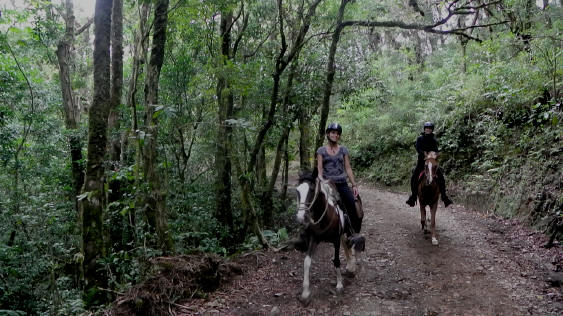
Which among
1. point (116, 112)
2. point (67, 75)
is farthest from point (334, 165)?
point (67, 75)

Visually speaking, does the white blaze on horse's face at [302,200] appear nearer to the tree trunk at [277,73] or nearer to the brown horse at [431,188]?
the brown horse at [431,188]

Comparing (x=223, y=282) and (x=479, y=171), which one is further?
(x=479, y=171)

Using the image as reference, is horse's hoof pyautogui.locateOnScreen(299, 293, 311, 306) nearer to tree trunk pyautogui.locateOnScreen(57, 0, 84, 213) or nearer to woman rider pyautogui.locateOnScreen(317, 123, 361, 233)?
woman rider pyautogui.locateOnScreen(317, 123, 361, 233)

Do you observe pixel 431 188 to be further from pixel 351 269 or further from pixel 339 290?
pixel 339 290

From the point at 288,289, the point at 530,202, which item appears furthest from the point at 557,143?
the point at 288,289

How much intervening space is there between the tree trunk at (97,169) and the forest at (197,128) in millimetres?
23

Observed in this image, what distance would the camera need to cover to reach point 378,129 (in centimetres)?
2112

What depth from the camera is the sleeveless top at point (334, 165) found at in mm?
6113

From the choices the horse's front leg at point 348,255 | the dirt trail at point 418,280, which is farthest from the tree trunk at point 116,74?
the horse's front leg at point 348,255

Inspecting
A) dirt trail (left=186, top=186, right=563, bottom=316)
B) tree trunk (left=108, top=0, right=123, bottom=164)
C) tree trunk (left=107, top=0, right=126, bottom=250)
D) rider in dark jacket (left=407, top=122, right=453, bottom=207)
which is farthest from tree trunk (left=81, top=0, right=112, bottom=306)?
rider in dark jacket (left=407, top=122, right=453, bottom=207)

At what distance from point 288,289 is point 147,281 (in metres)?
2.29

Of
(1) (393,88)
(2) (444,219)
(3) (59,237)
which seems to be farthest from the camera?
(1) (393,88)

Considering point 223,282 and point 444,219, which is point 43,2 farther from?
point 444,219

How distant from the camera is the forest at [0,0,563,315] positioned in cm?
614
